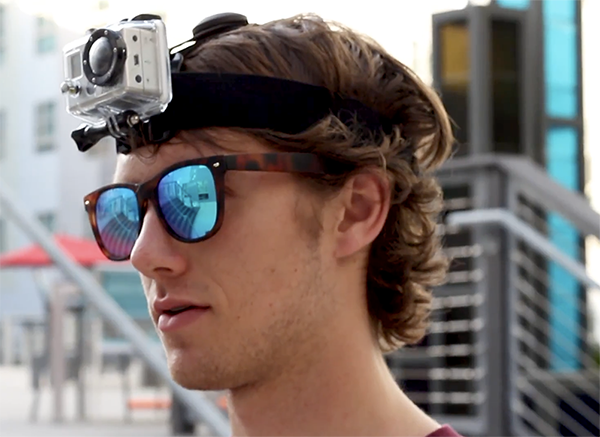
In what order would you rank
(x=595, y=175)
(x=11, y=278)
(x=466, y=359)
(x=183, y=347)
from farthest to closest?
(x=11, y=278), (x=595, y=175), (x=466, y=359), (x=183, y=347)

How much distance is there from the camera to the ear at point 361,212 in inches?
50.8

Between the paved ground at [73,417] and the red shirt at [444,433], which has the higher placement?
the red shirt at [444,433]

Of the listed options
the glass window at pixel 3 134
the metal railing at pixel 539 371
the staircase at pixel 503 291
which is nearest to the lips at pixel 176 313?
the staircase at pixel 503 291

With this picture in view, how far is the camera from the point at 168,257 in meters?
1.23

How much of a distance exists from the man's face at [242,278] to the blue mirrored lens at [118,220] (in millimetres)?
41

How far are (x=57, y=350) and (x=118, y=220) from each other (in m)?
3.80

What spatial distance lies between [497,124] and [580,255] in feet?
2.56

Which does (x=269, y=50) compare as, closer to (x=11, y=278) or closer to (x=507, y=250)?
(x=507, y=250)

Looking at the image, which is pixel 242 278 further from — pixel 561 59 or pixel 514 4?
pixel 561 59

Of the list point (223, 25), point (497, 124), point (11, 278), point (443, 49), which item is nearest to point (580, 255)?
point (497, 124)

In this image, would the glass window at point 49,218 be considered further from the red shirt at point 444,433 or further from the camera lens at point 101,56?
the red shirt at point 444,433

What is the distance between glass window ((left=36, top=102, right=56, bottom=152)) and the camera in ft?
48.0

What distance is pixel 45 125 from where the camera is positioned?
51.7 ft

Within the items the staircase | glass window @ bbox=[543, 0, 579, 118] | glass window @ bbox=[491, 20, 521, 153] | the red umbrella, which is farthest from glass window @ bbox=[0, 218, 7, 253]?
the staircase
